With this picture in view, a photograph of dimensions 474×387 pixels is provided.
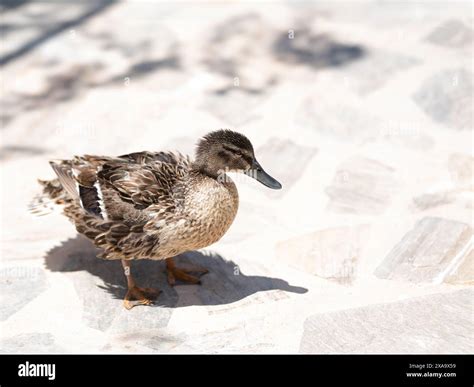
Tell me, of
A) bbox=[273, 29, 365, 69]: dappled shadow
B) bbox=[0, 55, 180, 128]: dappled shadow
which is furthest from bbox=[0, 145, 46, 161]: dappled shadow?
bbox=[273, 29, 365, 69]: dappled shadow

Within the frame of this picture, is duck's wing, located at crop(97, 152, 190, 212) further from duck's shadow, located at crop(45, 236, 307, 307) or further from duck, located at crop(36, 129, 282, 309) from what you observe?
duck's shadow, located at crop(45, 236, 307, 307)

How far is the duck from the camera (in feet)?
16.9

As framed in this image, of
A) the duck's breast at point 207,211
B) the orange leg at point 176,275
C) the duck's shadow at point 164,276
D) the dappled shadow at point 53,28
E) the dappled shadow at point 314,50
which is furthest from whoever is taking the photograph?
the dappled shadow at point 53,28

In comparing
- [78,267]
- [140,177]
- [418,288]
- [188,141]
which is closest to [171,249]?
[140,177]

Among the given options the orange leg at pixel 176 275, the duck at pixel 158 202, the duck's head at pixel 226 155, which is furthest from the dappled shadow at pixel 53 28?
the duck's head at pixel 226 155

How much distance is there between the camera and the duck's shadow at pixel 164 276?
551 cm

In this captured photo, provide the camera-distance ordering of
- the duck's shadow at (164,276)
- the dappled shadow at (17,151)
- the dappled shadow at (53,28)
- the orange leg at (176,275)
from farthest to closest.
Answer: the dappled shadow at (53,28), the dappled shadow at (17,151), the orange leg at (176,275), the duck's shadow at (164,276)

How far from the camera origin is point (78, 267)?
5.78 m

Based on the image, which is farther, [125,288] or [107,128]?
[107,128]

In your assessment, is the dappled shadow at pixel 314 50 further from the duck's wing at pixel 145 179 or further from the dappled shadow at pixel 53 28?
the duck's wing at pixel 145 179

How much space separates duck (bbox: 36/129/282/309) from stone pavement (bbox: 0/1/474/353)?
456mm

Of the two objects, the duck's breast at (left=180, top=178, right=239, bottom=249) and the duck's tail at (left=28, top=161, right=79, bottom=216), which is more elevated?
the duck's breast at (left=180, top=178, right=239, bottom=249)

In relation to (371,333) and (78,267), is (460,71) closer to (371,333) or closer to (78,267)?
(371,333)

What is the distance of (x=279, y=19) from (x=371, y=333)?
4.94 metres
